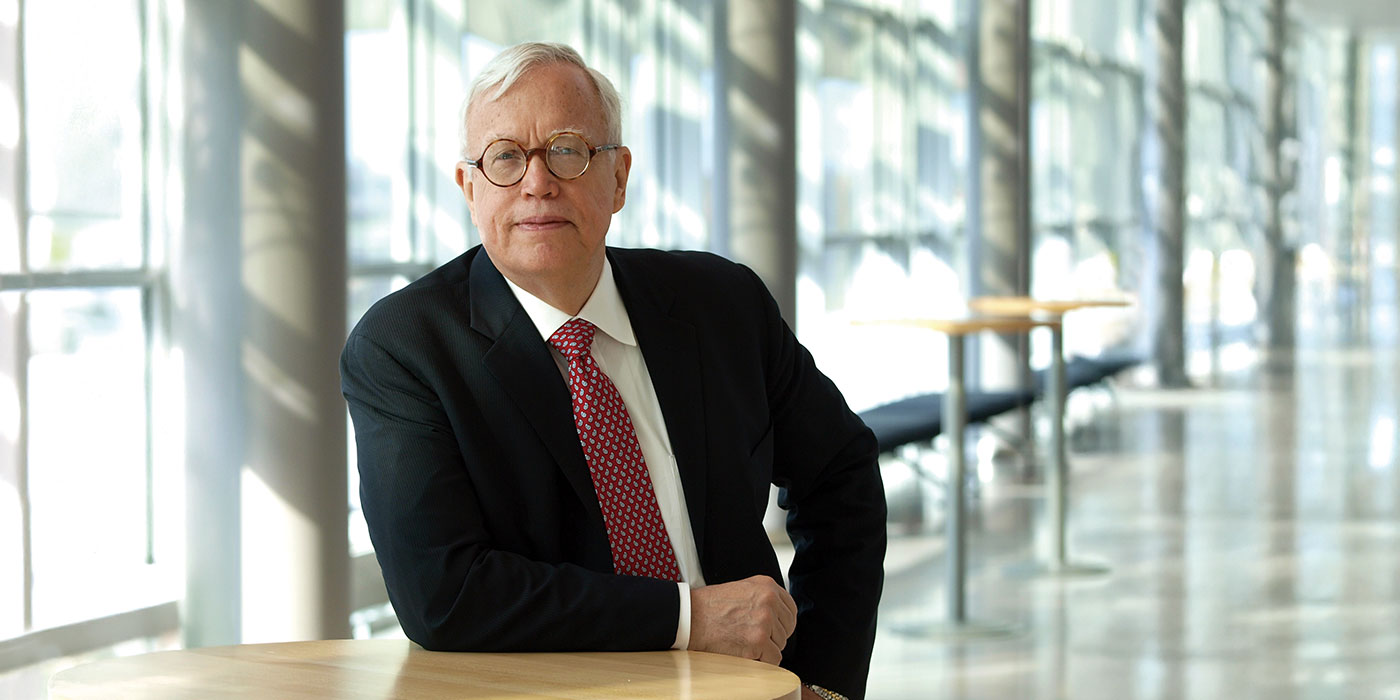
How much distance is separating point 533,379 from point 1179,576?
479 cm

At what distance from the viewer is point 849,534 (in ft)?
6.90

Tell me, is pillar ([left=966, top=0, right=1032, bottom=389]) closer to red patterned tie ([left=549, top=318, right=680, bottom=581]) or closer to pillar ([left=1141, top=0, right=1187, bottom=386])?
pillar ([left=1141, top=0, right=1187, bottom=386])

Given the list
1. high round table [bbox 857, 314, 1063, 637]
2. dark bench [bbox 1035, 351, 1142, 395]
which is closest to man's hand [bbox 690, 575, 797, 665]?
high round table [bbox 857, 314, 1063, 637]

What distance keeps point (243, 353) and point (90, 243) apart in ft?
1.82

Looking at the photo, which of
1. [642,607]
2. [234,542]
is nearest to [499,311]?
[642,607]

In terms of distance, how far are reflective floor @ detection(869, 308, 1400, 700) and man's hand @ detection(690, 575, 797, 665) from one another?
276 centimetres

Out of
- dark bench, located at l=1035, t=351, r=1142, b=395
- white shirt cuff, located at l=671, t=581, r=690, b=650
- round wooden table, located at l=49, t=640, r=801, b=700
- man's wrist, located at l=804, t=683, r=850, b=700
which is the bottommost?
man's wrist, located at l=804, t=683, r=850, b=700

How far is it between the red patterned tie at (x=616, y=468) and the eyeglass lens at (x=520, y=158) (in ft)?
0.61

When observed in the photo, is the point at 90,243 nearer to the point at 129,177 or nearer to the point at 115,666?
the point at 129,177

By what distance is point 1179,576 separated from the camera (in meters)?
6.06

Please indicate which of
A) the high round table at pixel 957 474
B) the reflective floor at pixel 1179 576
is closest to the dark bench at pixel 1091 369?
the reflective floor at pixel 1179 576

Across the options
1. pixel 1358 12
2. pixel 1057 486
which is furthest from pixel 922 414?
pixel 1358 12

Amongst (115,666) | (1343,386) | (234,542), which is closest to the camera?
(115,666)

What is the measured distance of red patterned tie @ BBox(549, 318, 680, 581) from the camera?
1.83 m
